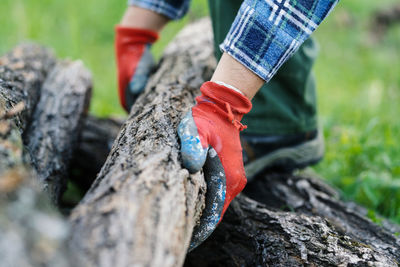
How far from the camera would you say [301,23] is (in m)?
1.10

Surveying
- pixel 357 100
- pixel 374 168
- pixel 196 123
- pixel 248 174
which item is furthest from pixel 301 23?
pixel 357 100

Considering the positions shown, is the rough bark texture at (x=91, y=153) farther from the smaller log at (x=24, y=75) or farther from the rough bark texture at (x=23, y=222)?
the rough bark texture at (x=23, y=222)

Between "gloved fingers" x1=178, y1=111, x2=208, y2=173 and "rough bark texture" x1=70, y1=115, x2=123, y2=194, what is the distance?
111cm

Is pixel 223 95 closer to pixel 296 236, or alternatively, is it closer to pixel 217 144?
pixel 217 144

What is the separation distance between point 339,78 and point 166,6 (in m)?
2.72

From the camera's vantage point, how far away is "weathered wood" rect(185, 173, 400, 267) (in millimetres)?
1125

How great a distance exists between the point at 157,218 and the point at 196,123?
0.38 metres

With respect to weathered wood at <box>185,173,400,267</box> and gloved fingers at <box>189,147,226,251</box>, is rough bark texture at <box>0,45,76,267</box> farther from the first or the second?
weathered wood at <box>185,173,400,267</box>

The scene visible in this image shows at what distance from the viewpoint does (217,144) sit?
3.71ft

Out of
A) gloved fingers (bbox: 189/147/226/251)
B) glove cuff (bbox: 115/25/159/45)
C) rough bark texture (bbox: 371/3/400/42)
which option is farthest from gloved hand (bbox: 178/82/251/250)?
rough bark texture (bbox: 371/3/400/42)

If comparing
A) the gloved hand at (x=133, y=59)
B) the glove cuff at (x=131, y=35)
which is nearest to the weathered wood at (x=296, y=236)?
the gloved hand at (x=133, y=59)

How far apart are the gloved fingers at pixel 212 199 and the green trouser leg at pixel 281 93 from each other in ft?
2.15

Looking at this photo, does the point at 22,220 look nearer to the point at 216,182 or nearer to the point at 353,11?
the point at 216,182

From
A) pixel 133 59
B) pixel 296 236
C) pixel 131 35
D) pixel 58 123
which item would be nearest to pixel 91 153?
pixel 58 123
